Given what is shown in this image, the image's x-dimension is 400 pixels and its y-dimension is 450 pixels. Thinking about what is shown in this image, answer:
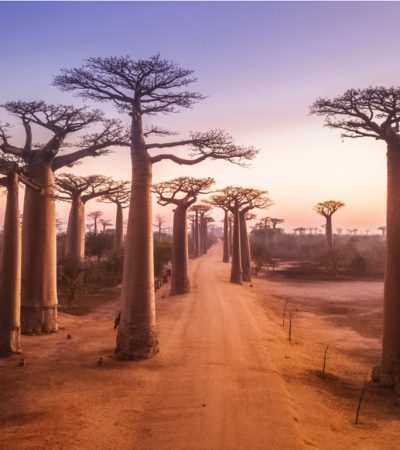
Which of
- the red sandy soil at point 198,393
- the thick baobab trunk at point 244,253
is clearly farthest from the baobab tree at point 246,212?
the red sandy soil at point 198,393

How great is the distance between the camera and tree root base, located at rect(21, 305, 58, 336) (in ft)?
34.9

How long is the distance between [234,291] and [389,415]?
496 inches

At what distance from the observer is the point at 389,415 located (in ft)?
20.5

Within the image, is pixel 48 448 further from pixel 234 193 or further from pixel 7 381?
pixel 234 193

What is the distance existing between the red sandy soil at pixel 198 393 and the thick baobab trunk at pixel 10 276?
436 millimetres

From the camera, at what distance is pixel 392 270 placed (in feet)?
25.6

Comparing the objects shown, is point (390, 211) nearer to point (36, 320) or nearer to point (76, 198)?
point (36, 320)

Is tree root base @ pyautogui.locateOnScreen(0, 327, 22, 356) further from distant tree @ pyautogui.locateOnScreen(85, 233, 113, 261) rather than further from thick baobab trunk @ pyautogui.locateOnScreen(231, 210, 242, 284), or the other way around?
distant tree @ pyautogui.locateOnScreen(85, 233, 113, 261)

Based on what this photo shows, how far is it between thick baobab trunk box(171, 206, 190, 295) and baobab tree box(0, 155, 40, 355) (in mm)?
9825

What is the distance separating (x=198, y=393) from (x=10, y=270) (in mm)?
4312

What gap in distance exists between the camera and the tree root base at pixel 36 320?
1065 cm

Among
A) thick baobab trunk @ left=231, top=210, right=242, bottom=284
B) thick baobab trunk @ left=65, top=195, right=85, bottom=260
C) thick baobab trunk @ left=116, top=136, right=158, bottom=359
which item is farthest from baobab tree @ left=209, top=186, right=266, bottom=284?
thick baobab trunk @ left=116, top=136, right=158, bottom=359

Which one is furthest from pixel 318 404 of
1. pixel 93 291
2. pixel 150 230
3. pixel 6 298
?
pixel 93 291

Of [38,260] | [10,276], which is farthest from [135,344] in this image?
[38,260]
